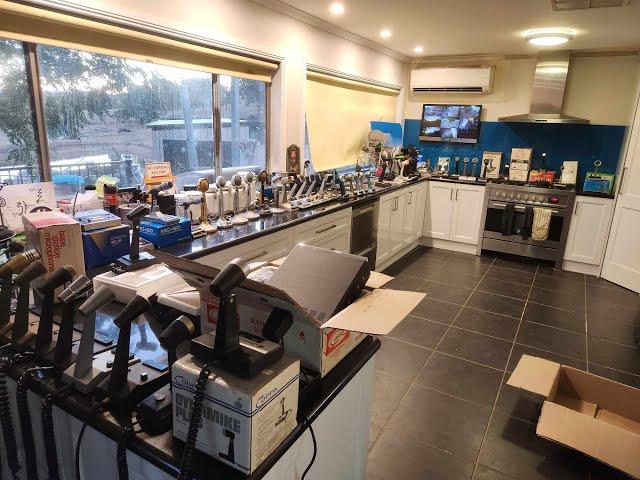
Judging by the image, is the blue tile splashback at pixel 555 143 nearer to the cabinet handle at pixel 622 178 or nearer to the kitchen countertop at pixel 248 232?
the cabinet handle at pixel 622 178

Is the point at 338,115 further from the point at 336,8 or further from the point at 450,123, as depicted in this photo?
the point at 450,123

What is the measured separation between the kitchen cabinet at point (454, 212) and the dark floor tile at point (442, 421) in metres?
3.31

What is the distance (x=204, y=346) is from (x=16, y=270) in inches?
30.4

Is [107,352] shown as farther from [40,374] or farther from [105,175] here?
[105,175]

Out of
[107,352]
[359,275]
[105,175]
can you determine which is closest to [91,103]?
[105,175]

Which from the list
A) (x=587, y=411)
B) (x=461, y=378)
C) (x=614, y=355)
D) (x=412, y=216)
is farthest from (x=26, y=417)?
(x=412, y=216)

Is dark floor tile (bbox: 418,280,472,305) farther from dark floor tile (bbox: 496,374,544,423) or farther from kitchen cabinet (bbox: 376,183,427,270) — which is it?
dark floor tile (bbox: 496,374,544,423)

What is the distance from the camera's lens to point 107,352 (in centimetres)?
122

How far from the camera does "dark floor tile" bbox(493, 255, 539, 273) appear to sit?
16.6 feet

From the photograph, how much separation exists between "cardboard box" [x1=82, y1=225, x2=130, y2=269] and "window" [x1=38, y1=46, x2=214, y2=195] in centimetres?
70

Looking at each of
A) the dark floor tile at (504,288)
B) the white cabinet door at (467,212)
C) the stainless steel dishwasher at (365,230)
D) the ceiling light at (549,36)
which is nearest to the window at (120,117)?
the stainless steel dishwasher at (365,230)

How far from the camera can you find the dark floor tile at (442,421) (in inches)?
87.7

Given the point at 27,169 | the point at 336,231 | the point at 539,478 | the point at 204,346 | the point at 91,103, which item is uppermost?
the point at 91,103

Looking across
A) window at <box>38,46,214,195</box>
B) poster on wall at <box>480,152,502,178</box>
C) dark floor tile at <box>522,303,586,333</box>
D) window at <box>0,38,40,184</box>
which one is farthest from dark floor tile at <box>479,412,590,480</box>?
poster on wall at <box>480,152,502,178</box>
